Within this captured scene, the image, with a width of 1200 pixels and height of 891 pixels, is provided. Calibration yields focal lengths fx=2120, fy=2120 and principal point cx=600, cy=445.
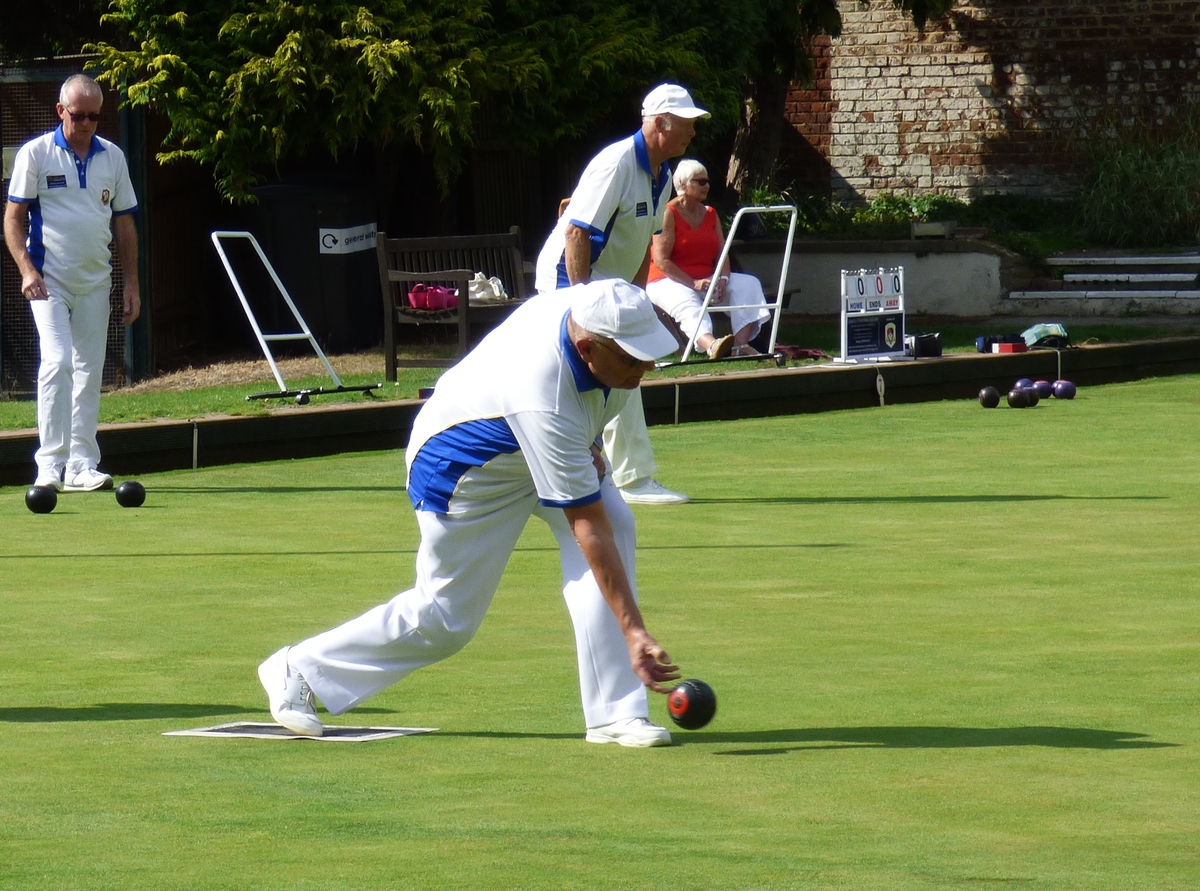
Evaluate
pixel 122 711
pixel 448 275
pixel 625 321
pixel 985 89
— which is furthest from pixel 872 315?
pixel 625 321

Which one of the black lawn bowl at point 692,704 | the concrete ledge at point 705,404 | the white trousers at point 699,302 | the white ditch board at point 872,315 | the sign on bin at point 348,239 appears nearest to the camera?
the black lawn bowl at point 692,704

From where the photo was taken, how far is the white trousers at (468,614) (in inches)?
166

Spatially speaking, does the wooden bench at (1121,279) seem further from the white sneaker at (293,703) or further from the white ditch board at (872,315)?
the white sneaker at (293,703)

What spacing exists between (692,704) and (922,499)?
14.1 feet

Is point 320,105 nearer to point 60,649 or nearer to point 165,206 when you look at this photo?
point 165,206

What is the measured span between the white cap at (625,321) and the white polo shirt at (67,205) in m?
5.25

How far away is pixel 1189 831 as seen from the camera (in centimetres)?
345

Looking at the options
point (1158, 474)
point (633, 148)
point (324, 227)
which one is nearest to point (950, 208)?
point (324, 227)

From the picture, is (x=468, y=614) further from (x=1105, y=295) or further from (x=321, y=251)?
(x=1105, y=295)

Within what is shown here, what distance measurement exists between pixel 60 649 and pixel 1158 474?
5.17 metres

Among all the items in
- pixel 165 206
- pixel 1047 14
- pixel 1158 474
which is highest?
pixel 1047 14

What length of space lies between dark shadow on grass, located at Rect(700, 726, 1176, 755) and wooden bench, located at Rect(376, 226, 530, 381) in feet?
26.9

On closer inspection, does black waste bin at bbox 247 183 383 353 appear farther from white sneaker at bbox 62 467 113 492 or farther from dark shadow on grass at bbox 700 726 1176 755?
dark shadow on grass at bbox 700 726 1176 755

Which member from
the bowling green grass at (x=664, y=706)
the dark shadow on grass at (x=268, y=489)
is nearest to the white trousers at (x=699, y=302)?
the dark shadow on grass at (x=268, y=489)
